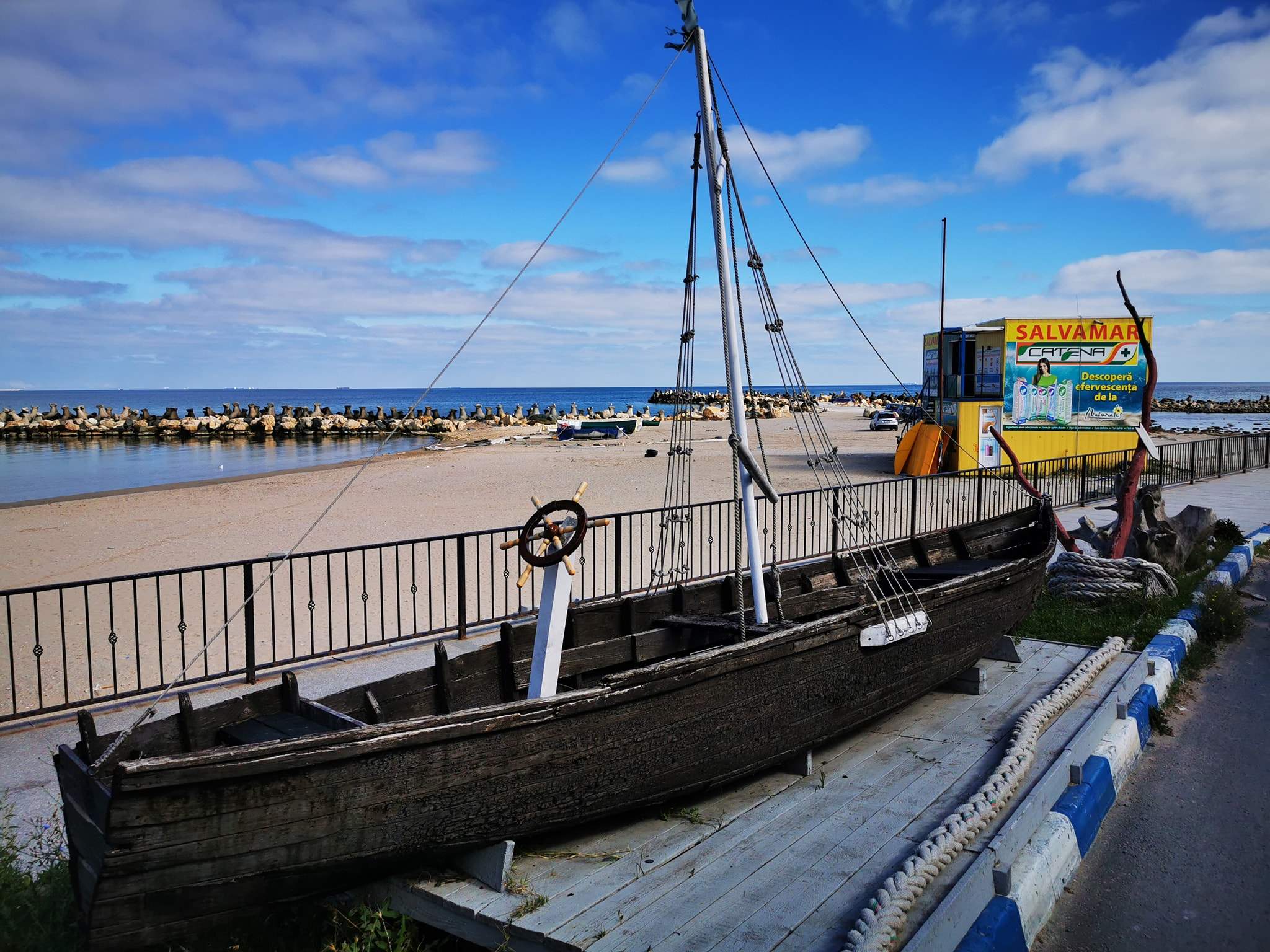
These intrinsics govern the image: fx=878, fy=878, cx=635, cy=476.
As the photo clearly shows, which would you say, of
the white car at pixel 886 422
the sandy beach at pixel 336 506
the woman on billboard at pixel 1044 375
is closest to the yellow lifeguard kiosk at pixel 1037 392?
the woman on billboard at pixel 1044 375

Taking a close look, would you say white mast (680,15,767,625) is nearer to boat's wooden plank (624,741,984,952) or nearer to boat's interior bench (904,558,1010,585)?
boat's wooden plank (624,741,984,952)

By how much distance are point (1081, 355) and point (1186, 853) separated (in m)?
19.3

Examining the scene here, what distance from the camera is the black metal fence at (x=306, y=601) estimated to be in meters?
7.41

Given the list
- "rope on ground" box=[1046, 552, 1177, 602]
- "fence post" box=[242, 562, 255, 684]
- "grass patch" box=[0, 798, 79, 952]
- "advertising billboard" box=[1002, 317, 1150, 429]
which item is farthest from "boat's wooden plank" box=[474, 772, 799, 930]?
"advertising billboard" box=[1002, 317, 1150, 429]

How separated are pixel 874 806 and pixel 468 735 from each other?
8.45 ft

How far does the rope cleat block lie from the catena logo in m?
18.3

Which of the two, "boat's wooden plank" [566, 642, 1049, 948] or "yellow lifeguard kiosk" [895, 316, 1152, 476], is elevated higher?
"yellow lifeguard kiosk" [895, 316, 1152, 476]

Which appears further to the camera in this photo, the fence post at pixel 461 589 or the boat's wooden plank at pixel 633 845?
the fence post at pixel 461 589

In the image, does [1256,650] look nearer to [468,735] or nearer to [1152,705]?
[1152,705]

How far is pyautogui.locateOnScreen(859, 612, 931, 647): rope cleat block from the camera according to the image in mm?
5637

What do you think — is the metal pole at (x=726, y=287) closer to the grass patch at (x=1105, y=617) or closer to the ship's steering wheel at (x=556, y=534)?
the ship's steering wheel at (x=556, y=534)

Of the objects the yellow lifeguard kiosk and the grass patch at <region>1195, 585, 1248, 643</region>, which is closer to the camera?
the grass patch at <region>1195, 585, 1248, 643</region>

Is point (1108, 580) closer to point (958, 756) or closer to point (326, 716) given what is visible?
point (958, 756)

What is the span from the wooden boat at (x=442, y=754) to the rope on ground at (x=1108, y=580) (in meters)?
4.48
